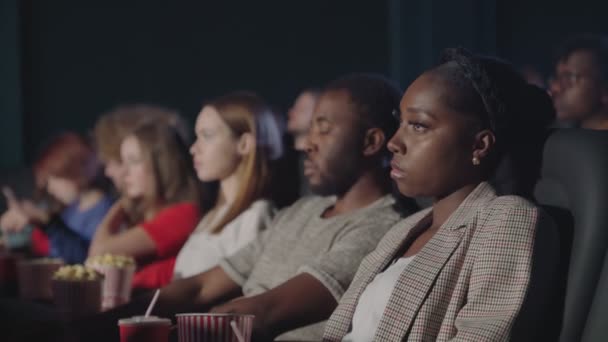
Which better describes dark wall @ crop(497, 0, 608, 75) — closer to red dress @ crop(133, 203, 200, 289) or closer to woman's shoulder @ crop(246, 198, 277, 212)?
woman's shoulder @ crop(246, 198, 277, 212)

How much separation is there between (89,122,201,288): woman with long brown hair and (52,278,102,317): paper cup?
0.56 meters

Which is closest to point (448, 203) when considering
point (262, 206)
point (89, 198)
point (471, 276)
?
point (471, 276)

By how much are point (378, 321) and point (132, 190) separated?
161 centimetres

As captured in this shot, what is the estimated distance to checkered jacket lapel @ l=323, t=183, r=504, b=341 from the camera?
1.41 metres

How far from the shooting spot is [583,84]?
252cm

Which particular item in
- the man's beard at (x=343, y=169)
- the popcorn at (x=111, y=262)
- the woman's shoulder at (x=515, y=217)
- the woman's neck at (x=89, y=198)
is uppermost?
the woman's shoulder at (x=515, y=217)

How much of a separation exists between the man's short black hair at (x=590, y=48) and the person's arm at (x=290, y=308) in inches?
43.3

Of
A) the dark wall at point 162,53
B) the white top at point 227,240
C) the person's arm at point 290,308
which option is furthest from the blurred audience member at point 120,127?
the dark wall at point 162,53

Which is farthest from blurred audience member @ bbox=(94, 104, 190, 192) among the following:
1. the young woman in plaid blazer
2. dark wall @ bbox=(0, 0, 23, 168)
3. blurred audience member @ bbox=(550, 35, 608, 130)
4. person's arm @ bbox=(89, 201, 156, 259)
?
dark wall @ bbox=(0, 0, 23, 168)

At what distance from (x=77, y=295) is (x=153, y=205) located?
2.80ft

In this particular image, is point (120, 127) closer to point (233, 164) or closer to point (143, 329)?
point (233, 164)

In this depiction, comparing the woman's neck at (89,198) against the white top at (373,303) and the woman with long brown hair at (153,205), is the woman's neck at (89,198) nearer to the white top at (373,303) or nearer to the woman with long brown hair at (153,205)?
the woman with long brown hair at (153,205)

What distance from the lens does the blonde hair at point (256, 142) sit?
8.18 feet

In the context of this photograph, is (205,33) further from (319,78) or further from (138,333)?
(138,333)
